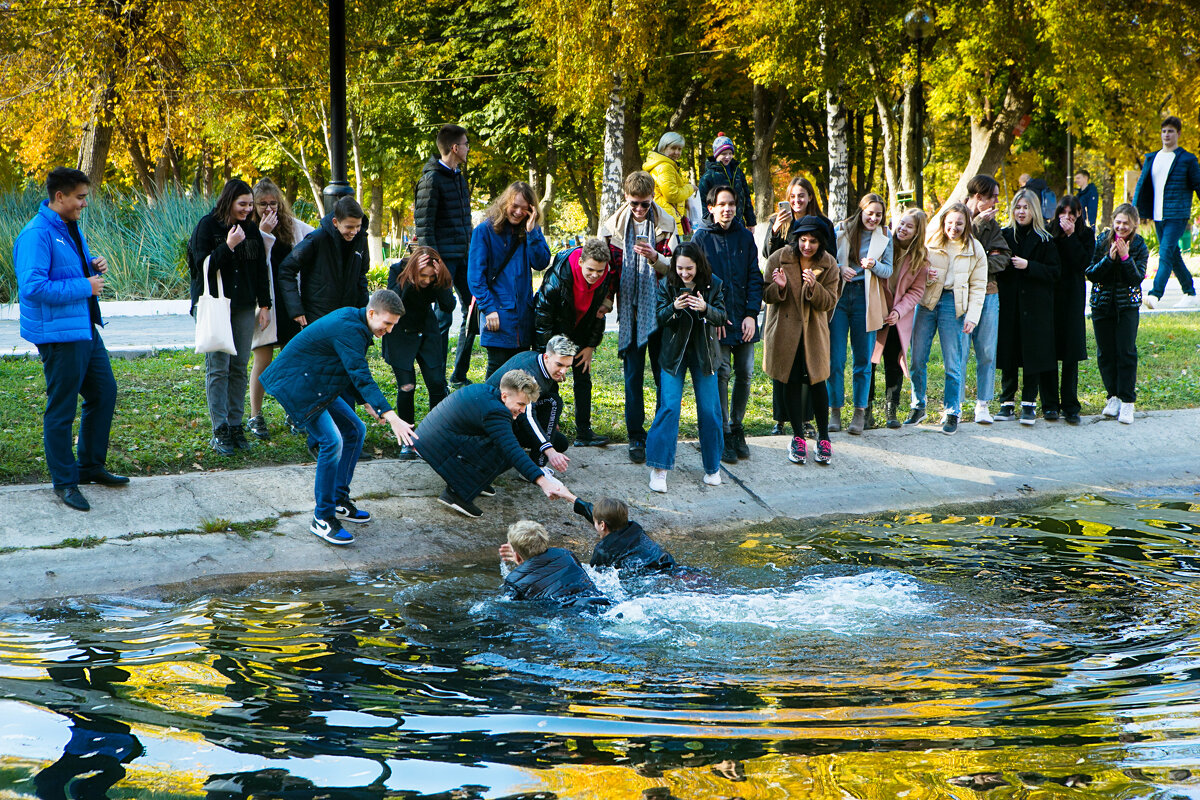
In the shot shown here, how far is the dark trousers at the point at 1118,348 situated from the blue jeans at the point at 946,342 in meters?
1.59

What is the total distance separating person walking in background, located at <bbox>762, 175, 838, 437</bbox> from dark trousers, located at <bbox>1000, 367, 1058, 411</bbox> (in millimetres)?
2457

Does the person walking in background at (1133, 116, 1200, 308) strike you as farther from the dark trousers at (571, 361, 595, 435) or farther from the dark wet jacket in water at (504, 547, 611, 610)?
the dark wet jacket in water at (504, 547, 611, 610)

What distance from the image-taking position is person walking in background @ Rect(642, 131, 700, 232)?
1091 centimetres

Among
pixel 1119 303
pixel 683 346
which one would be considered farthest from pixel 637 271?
pixel 1119 303

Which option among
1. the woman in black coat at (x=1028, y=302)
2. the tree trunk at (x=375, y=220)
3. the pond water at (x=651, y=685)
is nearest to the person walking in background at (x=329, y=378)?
the pond water at (x=651, y=685)

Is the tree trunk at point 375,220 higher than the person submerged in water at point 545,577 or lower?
higher

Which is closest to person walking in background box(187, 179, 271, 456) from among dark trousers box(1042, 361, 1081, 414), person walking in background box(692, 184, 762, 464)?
person walking in background box(692, 184, 762, 464)

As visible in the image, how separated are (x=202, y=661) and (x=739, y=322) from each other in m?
5.50

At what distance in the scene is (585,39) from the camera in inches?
878

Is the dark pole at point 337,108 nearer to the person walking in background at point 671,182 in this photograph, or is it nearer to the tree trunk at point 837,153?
the person walking in background at point 671,182

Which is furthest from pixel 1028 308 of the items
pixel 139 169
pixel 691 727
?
pixel 139 169

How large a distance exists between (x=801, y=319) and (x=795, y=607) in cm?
378

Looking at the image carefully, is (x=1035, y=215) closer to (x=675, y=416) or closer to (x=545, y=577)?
(x=675, y=416)

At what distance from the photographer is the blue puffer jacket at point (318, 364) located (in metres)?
7.49
